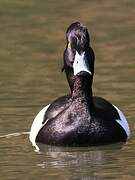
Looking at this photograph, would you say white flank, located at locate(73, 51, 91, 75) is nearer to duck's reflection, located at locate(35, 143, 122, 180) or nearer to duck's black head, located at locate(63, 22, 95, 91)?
duck's black head, located at locate(63, 22, 95, 91)

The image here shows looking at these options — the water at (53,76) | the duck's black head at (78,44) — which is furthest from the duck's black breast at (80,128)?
the duck's black head at (78,44)

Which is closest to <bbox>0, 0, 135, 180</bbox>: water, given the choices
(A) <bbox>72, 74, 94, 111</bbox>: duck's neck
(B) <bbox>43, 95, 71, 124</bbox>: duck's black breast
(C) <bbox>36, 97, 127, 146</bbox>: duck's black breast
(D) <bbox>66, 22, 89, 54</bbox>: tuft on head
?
(C) <bbox>36, 97, 127, 146</bbox>: duck's black breast

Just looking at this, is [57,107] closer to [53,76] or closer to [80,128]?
[80,128]

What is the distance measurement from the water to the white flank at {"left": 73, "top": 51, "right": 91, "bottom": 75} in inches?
39.0

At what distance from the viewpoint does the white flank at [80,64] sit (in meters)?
12.2

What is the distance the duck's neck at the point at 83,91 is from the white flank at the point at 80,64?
0.39 meters

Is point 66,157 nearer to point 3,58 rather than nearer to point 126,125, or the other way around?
point 126,125

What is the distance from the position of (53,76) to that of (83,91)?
3766 mm

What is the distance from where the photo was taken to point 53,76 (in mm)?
16500

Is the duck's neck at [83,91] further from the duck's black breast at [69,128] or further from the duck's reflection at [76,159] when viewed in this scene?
the duck's reflection at [76,159]

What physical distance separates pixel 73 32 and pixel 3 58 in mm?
5878

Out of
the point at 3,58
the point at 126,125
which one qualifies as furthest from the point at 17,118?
the point at 3,58

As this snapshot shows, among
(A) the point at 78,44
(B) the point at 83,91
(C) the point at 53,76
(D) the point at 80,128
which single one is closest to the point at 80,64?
(A) the point at 78,44

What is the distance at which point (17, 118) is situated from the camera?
13820 millimetres
